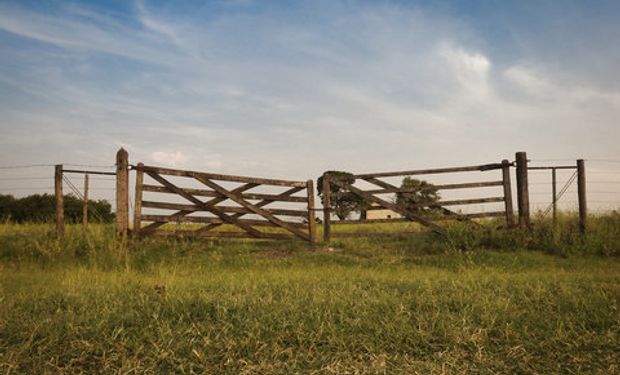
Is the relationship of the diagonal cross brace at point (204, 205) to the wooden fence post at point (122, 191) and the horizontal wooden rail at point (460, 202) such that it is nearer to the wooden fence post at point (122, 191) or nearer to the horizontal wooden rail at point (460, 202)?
the wooden fence post at point (122, 191)

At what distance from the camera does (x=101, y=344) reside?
310 centimetres

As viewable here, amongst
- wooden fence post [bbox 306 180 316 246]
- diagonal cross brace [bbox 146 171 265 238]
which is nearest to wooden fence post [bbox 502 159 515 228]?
wooden fence post [bbox 306 180 316 246]

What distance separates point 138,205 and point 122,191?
48 centimetres

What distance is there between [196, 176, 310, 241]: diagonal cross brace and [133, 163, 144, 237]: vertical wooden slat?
51.2 inches

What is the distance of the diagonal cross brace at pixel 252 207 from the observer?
1084 cm

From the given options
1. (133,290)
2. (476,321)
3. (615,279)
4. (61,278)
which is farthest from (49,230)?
(615,279)

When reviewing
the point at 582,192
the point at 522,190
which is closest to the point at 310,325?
the point at 522,190

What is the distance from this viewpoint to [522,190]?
38.1 feet

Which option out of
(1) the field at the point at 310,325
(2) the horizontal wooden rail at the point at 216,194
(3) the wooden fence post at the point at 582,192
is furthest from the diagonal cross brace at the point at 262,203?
(3) the wooden fence post at the point at 582,192

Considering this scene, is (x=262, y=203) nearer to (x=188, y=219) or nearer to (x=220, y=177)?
(x=220, y=177)

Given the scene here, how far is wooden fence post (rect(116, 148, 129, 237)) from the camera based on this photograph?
10.2 meters

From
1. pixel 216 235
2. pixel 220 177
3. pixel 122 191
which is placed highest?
pixel 220 177

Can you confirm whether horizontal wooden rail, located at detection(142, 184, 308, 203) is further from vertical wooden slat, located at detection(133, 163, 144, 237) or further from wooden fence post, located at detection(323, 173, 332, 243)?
wooden fence post, located at detection(323, 173, 332, 243)

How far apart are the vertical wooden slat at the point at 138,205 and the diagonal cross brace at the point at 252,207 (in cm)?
130
